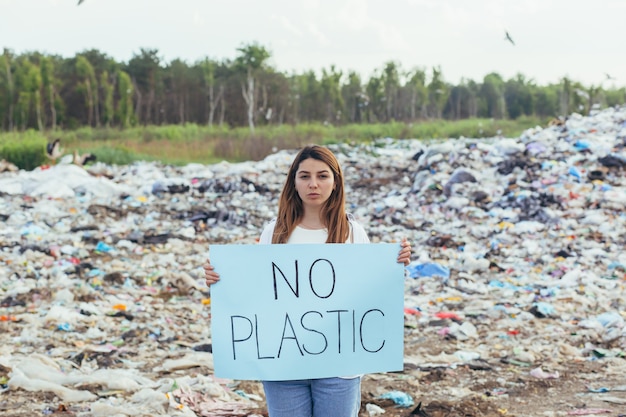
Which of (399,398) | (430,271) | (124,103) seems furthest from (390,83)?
(399,398)

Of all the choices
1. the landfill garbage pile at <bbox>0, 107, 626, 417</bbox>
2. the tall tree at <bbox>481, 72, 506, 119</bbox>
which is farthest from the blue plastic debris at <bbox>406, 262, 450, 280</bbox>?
the tall tree at <bbox>481, 72, 506, 119</bbox>

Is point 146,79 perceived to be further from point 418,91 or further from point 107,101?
point 418,91

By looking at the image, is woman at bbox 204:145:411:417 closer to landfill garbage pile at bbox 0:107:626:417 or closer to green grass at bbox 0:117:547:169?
landfill garbage pile at bbox 0:107:626:417

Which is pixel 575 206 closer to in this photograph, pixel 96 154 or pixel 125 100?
pixel 96 154

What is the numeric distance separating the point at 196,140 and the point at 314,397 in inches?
688

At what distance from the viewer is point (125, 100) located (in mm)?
26750

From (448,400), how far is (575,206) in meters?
5.06

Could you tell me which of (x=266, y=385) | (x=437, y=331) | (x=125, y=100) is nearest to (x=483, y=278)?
(x=437, y=331)

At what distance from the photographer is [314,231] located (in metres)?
1.99

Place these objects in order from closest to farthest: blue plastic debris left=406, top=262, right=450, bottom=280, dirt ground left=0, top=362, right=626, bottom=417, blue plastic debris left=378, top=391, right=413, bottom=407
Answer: dirt ground left=0, top=362, right=626, bottom=417 → blue plastic debris left=378, top=391, right=413, bottom=407 → blue plastic debris left=406, top=262, right=450, bottom=280

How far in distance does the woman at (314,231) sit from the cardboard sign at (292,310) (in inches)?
1.5

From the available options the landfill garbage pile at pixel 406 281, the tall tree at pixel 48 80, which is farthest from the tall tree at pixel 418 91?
the landfill garbage pile at pixel 406 281

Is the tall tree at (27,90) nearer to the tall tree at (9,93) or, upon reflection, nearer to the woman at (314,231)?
the tall tree at (9,93)

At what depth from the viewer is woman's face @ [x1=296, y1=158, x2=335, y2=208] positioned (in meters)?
1.94
